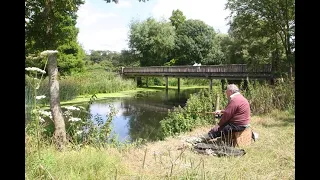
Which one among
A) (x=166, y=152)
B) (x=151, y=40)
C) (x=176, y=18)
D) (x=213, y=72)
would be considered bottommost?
(x=166, y=152)

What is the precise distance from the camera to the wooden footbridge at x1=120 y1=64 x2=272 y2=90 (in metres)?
16.6

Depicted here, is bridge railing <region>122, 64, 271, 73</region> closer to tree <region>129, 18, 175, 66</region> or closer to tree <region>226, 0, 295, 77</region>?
tree <region>226, 0, 295, 77</region>

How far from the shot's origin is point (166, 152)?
5.34 metres

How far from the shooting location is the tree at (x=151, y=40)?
39.3 meters

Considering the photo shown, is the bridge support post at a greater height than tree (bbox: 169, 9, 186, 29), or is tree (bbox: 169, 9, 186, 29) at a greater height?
tree (bbox: 169, 9, 186, 29)

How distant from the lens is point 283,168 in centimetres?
402

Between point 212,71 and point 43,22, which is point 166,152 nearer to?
point 43,22

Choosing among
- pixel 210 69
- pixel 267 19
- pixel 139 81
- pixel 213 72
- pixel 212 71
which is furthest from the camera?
pixel 139 81

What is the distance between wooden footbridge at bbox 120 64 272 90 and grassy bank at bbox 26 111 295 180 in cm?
660

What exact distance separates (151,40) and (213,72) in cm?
1883

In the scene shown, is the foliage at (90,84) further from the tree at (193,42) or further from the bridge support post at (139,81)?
the tree at (193,42)

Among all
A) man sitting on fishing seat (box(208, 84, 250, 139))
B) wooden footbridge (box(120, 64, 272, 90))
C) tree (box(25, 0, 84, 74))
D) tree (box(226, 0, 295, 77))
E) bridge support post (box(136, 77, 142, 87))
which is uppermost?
tree (box(226, 0, 295, 77))

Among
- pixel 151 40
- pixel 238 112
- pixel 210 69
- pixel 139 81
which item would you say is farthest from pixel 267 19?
pixel 151 40

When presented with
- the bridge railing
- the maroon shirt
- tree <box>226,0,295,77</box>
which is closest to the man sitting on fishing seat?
the maroon shirt
